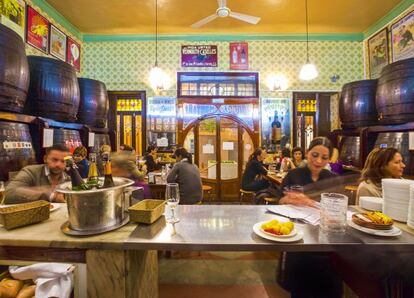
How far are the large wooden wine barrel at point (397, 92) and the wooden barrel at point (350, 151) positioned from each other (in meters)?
0.86

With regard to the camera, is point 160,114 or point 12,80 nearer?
point 12,80

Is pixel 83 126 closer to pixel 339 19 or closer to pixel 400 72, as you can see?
pixel 400 72

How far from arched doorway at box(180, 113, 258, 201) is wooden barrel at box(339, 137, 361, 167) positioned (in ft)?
6.33

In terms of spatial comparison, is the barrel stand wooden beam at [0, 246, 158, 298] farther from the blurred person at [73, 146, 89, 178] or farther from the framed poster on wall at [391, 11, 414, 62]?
the framed poster on wall at [391, 11, 414, 62]

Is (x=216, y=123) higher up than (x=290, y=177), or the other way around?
(x=216, y=123)

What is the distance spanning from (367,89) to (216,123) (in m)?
3.22

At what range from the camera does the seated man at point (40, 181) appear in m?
1.93

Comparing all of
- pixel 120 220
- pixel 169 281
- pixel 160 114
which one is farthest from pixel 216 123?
pixel 120 220

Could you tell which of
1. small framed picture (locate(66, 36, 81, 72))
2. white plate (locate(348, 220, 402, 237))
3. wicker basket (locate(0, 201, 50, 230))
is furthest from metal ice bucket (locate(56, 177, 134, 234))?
small framed picture (locate(66, 36, 81, 72))

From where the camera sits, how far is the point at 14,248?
3.76 ft

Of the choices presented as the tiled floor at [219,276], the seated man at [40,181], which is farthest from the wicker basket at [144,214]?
the tiled floor at [219,276]

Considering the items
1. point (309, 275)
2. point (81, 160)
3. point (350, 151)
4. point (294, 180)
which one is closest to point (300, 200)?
point (309, 275)

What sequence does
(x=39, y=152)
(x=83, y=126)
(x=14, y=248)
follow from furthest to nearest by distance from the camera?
1. (x=83, y=126)
2. (x=39, y=152)
3. (x=14, y=248)

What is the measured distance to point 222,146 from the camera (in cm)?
589
